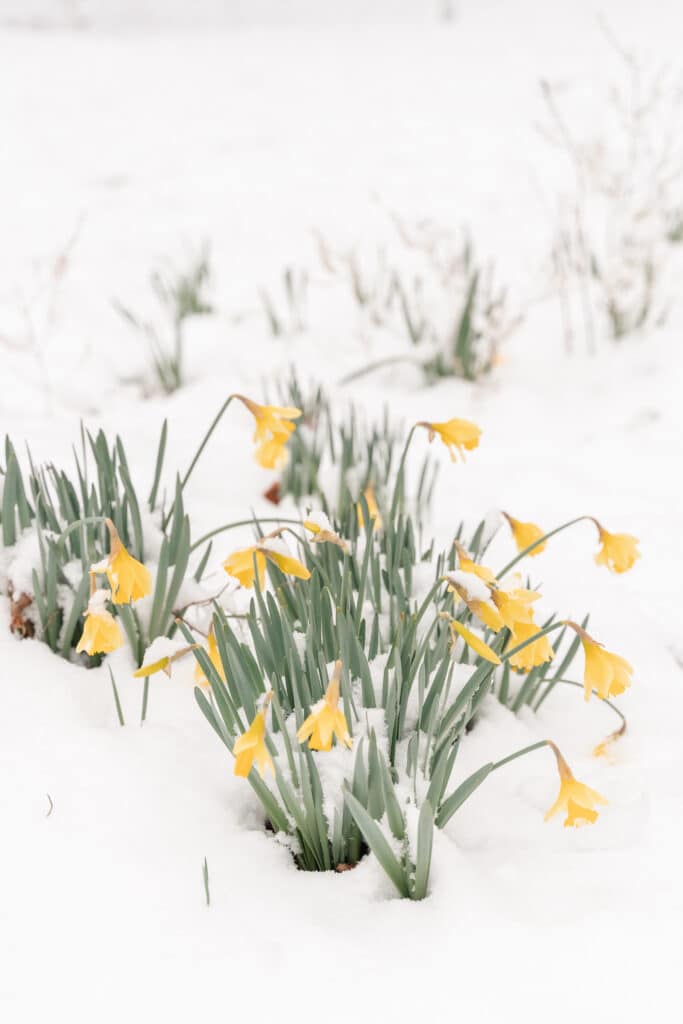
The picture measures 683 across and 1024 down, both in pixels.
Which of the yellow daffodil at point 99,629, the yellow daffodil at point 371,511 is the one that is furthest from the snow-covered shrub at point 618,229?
the yellow daffodil at point 99,629

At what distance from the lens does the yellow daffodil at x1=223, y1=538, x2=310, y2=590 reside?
1.22 metres

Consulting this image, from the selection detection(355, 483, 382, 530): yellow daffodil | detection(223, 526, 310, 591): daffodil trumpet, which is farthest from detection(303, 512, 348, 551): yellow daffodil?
detection(355, 483, 382, 530): yellow daffodil

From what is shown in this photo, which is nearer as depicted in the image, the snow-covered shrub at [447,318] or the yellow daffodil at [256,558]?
the yellow daffodil at [256,558]

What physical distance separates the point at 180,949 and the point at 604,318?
2.93 meters

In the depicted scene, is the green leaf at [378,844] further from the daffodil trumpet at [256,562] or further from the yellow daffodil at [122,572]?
the yellow daffodil at [122,572]

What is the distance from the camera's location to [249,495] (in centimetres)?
241

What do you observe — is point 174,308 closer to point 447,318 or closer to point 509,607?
point 447,318

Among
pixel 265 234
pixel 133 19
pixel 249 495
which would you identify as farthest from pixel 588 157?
pixel 133 19

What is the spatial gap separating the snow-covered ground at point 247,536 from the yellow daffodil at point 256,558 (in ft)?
1.28

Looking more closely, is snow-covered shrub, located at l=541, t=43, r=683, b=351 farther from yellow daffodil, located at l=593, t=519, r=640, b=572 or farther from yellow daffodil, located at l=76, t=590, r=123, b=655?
yellow daffodil, located at l=76, t=590, r=123, b=655

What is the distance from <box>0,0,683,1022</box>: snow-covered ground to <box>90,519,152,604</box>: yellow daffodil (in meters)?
0.35

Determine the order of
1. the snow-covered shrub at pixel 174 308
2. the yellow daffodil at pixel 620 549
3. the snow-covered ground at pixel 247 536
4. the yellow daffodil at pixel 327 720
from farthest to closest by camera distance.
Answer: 1. the snow-covered shrub at pixel 174 308
2. the yellow daffodil at pixel 620 549
3. the snow-covered ground at pixel 247 536
4. the yellow daffodil at pixel 327 720

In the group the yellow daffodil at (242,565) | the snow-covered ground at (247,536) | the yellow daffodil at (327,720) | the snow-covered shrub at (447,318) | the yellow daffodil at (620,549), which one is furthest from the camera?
the snow-covered shrub at (447,318)

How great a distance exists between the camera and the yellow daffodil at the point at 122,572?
124cm
